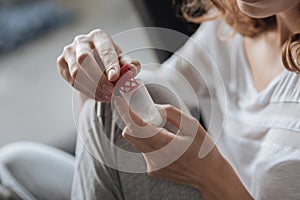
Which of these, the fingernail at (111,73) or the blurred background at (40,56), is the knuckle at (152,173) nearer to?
the fingernail at (111,73)

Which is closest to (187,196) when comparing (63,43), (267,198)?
(267,198)

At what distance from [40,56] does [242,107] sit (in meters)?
1.38

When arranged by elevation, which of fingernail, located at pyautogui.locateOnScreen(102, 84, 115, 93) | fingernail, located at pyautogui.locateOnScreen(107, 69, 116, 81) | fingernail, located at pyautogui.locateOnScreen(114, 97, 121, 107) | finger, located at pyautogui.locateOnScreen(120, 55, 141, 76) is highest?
fingernail, located at pyautogui.locateOnScreen(107, 69, 116, 81)

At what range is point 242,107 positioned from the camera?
787 millimetres

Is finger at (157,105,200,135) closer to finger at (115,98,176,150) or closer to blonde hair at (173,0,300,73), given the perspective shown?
finger at (115,98,176,150)

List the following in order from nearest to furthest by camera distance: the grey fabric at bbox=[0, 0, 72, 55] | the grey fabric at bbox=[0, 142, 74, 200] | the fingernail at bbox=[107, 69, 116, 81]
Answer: the fingernail at bbox=[107, 69, 116, 81] → the grey fabric at bbox=[0, 142, 74, 200] → the grey fabric at bbox=[0, 0, 72, 55]

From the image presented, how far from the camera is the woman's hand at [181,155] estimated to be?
0.61 metres

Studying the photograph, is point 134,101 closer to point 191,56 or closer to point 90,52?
point 90,52

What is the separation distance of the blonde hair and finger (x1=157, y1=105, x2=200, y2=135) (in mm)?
152

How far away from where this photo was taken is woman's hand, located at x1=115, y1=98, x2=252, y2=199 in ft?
2.00

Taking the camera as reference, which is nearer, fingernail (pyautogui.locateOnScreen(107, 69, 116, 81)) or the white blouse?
fingernail (pyautogui.locateOnScreen(107, 69, 116, 81))

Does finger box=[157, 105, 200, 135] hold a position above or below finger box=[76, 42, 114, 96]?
below

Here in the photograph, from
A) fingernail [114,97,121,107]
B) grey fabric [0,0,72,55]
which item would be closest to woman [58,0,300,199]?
fingernail [114,97,121,107]

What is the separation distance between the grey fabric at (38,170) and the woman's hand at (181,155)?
Result: 0.67ft
